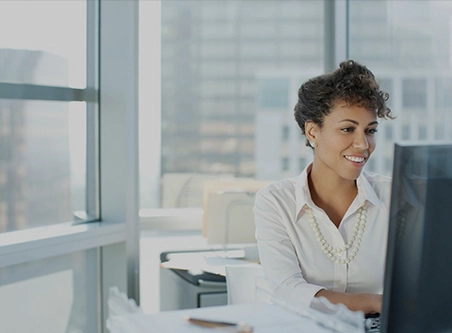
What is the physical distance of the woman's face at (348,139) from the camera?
222 cm

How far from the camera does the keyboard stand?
1536 mm

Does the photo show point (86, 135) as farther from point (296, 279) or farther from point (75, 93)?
point (296, 279)

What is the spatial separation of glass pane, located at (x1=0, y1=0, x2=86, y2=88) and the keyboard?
176 cm

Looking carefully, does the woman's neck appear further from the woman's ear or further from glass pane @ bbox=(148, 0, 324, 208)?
glass pane @ bbox=(148, 0, 324, 208)

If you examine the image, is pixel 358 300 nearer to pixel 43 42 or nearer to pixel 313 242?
pixel 313 242

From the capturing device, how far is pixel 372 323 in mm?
1616

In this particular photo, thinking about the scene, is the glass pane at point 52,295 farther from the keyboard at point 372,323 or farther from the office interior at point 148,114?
the keyboard at point 372,323

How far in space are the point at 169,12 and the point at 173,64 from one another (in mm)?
276

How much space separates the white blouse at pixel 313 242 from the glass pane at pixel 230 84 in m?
1.70

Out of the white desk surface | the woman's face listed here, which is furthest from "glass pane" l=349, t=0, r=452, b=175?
the white desk surface

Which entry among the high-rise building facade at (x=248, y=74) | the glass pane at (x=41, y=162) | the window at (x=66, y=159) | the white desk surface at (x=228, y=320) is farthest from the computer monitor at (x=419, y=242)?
the high-rise building facade at (x=248, y=74)

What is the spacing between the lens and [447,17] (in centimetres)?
319

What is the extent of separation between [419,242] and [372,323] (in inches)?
20.7

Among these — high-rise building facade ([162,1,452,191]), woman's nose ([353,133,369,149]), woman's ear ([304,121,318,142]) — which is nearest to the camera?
woman's nose ([353,133,369,149])
